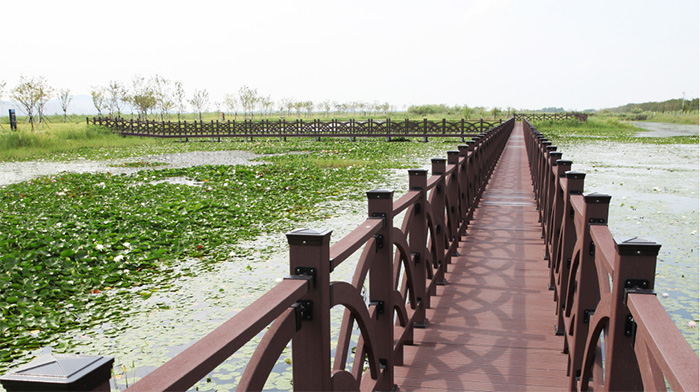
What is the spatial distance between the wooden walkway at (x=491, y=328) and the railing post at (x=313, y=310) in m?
1.34

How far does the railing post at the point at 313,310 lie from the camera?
5.19 ft

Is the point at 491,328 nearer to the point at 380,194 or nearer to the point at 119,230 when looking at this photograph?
the point at 380,194

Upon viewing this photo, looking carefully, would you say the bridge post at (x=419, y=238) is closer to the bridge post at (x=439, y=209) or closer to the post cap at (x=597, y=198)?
the bridge post at (x=439, y=209)

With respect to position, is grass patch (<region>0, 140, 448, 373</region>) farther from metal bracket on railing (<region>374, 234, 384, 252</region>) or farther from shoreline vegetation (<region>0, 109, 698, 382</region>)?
metal bracket on railing (<region>374, 234, 384, 252</region>)

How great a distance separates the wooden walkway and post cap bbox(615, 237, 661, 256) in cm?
157

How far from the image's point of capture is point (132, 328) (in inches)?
175

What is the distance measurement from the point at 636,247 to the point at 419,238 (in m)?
2.03

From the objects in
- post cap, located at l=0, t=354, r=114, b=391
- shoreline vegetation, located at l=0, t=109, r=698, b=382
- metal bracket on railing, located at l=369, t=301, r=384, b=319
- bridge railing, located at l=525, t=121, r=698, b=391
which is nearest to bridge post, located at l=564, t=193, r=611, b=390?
bridge railing, located at l=525, t=121, r=698, b=391

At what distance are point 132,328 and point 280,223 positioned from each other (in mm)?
4022

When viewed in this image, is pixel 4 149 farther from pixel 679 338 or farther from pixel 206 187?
pixel 679 338

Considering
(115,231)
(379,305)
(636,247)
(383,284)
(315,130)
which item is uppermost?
(636,247)

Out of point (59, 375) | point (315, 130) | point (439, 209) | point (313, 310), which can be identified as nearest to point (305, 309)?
point (313, 310)

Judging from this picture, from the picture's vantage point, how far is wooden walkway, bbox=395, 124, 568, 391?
300 cm

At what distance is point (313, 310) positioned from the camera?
162cm
